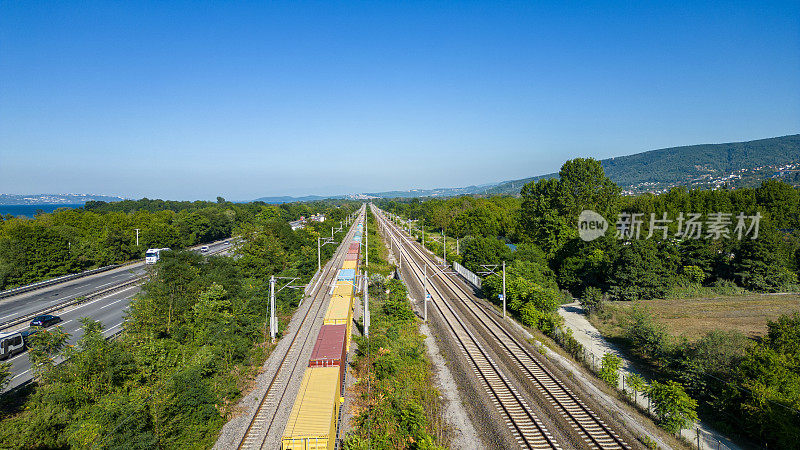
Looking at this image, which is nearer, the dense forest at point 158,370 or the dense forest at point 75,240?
the dense forest at point 158,370

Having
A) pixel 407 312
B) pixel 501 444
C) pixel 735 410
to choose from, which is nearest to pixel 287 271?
pixel 407 312

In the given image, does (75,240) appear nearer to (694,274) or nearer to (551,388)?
(551,388)

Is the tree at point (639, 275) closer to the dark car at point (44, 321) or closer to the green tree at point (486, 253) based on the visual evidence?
the green tree at point (486, 253)

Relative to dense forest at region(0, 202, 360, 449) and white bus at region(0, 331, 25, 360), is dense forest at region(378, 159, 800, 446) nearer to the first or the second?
dense forest at region(0, 202, 360, 449)

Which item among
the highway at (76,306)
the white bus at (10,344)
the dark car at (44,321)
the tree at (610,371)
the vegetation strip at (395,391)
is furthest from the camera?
the dark car at (44,321)

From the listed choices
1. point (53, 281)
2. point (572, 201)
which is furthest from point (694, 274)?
point (53, 281)

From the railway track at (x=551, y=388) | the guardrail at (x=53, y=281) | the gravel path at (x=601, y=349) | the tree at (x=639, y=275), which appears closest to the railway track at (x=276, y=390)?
the railway track at (x=551, y=388)

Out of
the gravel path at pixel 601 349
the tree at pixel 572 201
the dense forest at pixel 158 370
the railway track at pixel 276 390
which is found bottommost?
the gravel path at pixel 601 349

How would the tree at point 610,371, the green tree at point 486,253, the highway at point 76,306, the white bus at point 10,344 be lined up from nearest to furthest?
the tree at point 610,371 → the white bus at point 10,344 → the highway at point 76,306 → the green tree at point 486,253
